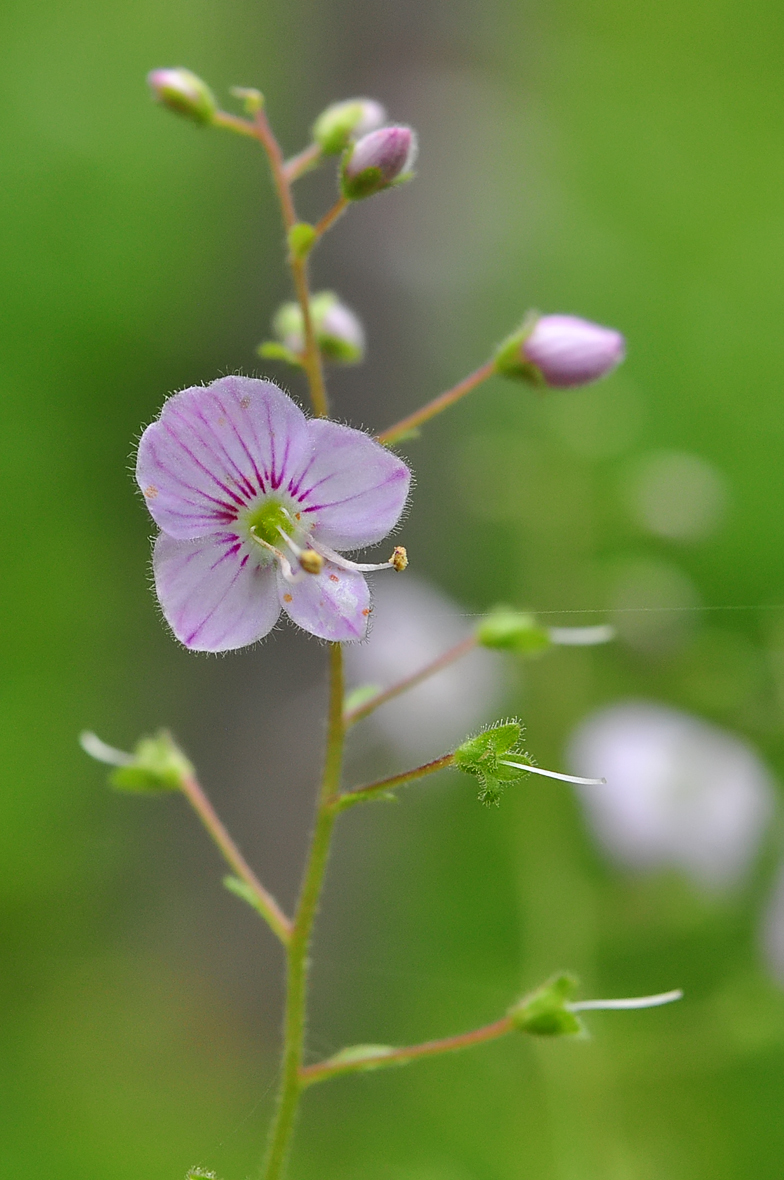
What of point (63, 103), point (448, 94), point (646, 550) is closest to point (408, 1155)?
point (646, 550)

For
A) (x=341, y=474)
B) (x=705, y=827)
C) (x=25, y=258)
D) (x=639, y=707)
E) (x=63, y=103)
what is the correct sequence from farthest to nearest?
1. (x=63, y=103)
2. (x=25, y=258)
3. (x=639, y=707)
4. (x=705, y=827)
5. (x=341, y=474)

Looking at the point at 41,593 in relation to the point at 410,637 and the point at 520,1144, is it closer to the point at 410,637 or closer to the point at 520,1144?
the point at 410,637

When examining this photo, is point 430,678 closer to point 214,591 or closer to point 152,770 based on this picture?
point 152,770

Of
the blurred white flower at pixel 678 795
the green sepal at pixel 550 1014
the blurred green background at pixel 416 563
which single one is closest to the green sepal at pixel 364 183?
the green sepal at pixel 550 1014

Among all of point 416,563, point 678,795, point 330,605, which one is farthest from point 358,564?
point 416,563

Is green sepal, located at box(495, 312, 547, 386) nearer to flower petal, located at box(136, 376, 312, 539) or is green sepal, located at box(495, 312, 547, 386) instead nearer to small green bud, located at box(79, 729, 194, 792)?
flower petal, located at box(136, 376, 312, 539)

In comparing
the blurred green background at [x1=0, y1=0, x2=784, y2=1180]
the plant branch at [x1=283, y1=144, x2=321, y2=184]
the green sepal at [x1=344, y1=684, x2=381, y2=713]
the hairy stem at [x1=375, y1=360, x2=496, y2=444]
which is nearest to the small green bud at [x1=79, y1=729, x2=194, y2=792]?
the green sepal at [x1=344, y1=684, x2=381, y2=713]
